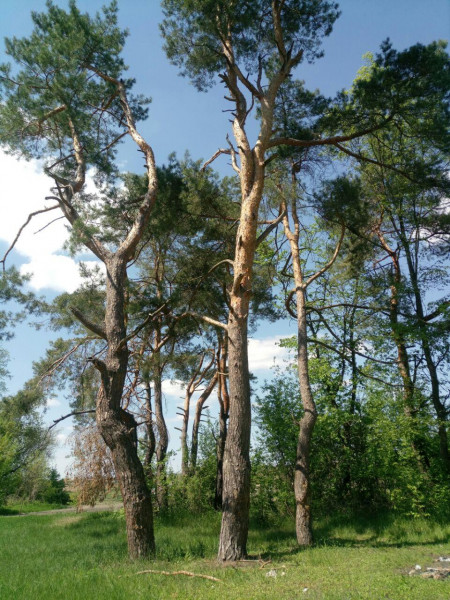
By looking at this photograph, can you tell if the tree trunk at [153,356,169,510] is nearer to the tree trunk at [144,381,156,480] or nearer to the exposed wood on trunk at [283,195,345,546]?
the tree trunk at [144,381,156,480]

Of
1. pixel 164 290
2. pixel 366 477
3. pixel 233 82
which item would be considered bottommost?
pixel 366 477

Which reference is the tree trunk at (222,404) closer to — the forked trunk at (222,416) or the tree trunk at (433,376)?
the forked trunk at (222,416)

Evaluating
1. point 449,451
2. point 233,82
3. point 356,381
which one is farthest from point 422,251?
point 233,82

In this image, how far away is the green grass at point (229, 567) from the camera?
4.98 meters

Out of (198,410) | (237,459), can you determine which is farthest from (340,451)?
(237,459)

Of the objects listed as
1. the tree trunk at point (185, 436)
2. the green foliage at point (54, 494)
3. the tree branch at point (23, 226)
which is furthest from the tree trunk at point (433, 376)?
the green foliage at point (54, 494)

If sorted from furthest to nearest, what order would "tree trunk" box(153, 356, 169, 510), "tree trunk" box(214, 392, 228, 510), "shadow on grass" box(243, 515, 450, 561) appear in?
"tree trunk" box(214, 392, 228, 510)
"tree trunk" box(153, 356, 169, 510)
"shadow on grass" box(243, 515, 450, 561)

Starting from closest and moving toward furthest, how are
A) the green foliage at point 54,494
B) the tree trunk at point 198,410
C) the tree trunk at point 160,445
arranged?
the tree trunk at point 160,445 < the tree trunk at point 198,410 < the green foliage at point 54,494

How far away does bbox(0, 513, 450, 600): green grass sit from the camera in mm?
4980

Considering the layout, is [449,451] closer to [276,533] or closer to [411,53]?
[276,533]

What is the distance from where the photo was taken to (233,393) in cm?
793

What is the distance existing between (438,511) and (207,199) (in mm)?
9684

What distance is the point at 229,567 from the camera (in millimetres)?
6609

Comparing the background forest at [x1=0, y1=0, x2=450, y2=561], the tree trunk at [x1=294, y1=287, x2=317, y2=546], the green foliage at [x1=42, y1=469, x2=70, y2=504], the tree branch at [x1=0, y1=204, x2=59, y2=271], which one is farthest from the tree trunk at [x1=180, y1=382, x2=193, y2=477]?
the green foliage at [x1=42, y1=469, x2=70, y2=504]
